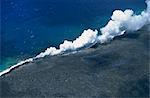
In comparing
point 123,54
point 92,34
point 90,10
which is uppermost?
point 90,10

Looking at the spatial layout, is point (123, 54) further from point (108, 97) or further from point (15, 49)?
point (15, 49)

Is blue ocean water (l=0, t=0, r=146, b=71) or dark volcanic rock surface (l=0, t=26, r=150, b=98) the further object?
blue ocean water (l=0, t=0, r=146, b=71)

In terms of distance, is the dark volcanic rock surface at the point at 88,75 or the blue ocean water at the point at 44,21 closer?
the dark volcanic rock surface at the point at 88,75

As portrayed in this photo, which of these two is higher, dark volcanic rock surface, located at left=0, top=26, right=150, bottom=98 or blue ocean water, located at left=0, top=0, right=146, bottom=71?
blue ocean water, located at left=0, top=0, right=146, bottom=71

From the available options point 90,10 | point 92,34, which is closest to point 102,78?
point 92,34

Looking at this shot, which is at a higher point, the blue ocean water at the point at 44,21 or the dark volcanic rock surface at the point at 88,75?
the blue ocean water at the point at 44,21
